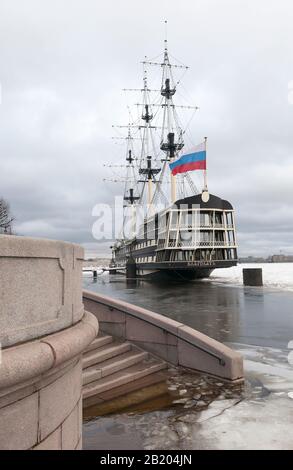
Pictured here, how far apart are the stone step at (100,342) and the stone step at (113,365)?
1.78 ft

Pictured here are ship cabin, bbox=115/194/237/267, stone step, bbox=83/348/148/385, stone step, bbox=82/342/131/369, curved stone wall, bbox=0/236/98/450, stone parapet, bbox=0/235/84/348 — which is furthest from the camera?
ship cabin, bbox=115/194/237/267

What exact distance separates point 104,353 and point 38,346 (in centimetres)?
499

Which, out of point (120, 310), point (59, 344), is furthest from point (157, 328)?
point (59, 344)

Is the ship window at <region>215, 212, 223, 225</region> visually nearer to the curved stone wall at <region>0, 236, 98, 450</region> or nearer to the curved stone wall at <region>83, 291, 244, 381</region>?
the curved stone wall at <region>83, 291, 244, 381</region>

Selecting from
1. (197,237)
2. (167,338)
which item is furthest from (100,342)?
(197,237)

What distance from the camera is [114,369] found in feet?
24.9

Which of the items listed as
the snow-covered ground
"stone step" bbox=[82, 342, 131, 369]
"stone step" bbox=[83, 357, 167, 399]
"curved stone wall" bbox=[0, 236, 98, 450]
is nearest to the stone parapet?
"curved stone wall" bbox=[0, 236, 98, 450]

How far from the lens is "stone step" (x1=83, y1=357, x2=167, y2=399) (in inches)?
265

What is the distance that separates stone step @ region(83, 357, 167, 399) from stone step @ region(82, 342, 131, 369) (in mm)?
553

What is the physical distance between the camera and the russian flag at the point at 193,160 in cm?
3300

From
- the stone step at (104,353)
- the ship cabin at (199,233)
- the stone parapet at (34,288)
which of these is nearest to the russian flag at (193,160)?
the ship cabin at (199,233)

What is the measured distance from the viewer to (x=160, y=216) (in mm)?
43781

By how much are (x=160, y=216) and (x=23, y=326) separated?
40.5 meters

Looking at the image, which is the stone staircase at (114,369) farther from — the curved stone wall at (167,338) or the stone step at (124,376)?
the curved stone wall at (167,338)
